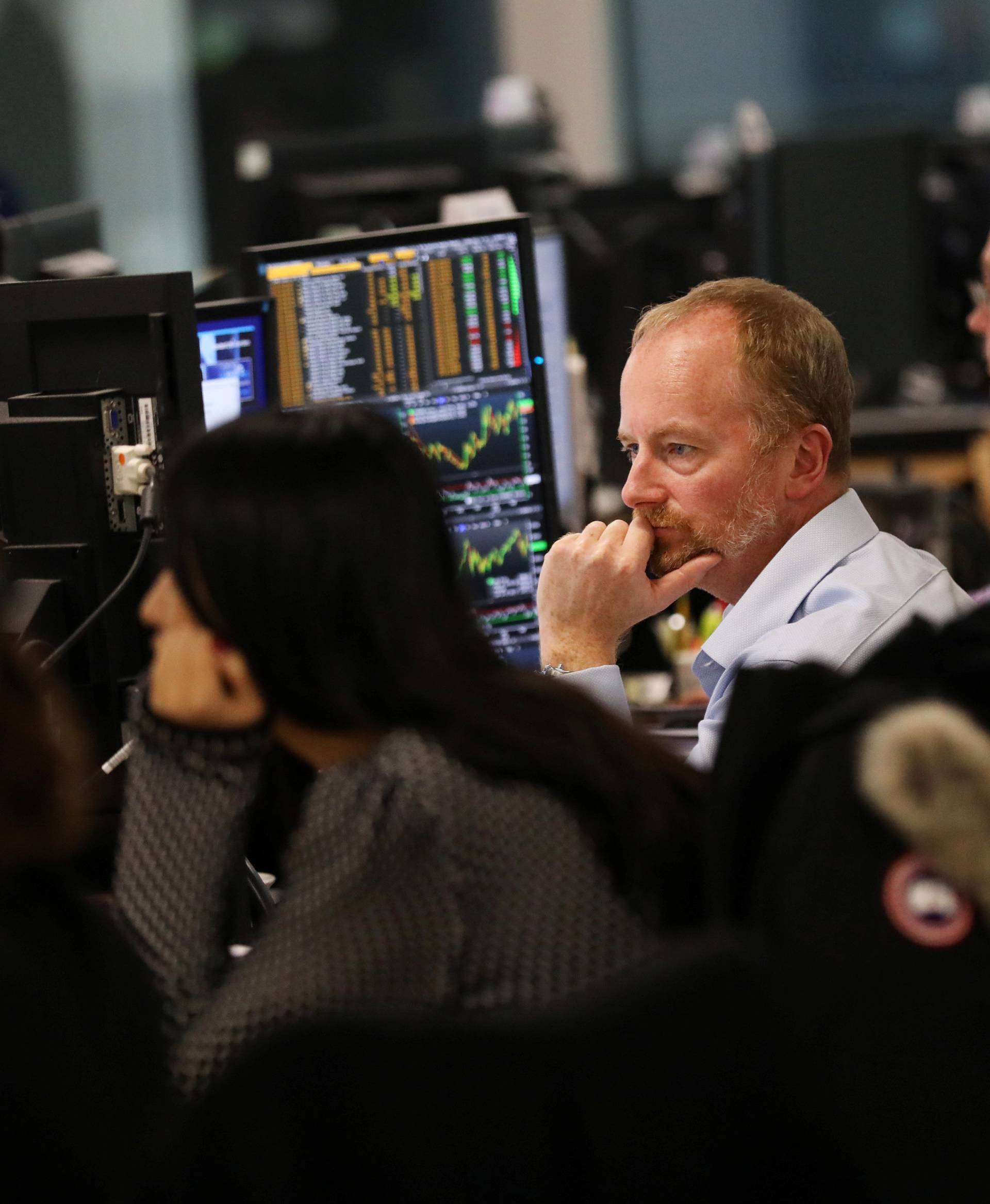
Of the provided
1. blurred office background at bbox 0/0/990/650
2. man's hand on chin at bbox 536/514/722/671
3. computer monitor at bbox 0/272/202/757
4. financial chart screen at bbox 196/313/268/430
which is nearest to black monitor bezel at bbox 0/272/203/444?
computer monitor at bbox 0/272/202/757

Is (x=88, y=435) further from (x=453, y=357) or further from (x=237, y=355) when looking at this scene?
(x=453, y=357)

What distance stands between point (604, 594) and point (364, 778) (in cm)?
94

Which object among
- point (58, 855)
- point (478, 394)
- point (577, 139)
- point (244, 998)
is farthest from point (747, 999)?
point (577, 139)

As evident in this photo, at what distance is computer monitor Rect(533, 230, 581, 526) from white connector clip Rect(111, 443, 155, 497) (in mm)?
1124

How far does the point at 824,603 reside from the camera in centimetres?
180

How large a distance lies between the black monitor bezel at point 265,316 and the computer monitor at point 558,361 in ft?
2.04

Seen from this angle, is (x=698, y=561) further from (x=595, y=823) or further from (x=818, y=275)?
(x=818, y=275)

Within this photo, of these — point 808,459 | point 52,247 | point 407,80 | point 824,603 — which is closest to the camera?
point 824,603

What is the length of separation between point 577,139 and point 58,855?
308 inches

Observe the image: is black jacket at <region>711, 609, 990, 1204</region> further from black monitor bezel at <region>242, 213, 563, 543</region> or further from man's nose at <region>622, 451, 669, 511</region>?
black monitor bezel at <region>242, 213, 563, 543</region>

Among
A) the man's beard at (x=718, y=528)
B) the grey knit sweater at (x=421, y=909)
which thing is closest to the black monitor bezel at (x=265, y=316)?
the man's beard at (x=718, y=528)

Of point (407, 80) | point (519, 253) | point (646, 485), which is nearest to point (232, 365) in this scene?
point (519, 253)

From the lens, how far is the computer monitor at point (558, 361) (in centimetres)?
283

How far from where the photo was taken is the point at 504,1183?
2.53 ft
